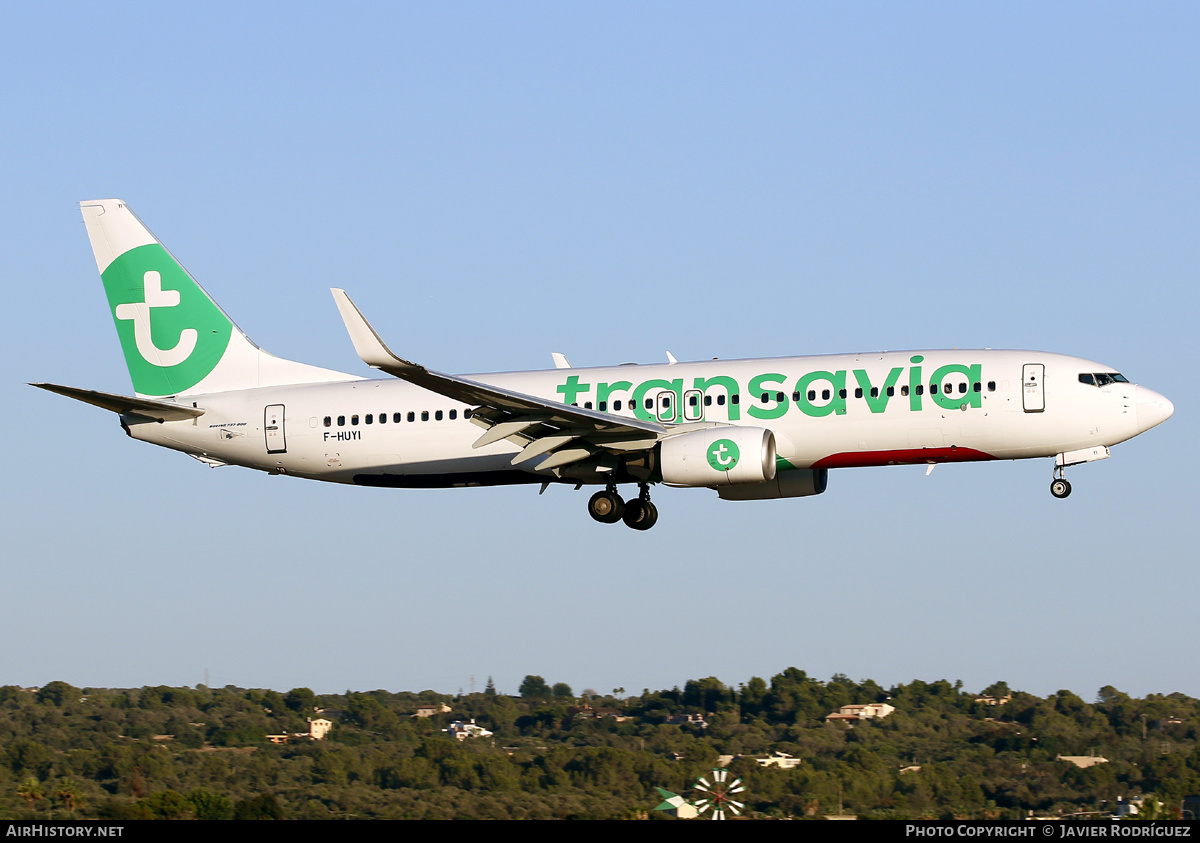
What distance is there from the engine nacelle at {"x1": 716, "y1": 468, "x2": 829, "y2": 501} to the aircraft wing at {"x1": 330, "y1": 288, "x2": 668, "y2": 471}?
3.92 meters

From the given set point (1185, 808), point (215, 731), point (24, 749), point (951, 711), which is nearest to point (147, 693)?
point (215, 731)

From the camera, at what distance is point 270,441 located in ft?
146

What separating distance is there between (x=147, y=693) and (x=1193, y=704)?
59.1m

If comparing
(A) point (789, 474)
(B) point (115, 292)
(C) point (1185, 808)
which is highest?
(B) point (115, 292)

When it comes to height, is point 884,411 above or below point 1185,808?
above

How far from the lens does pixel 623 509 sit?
Result: 141 ft

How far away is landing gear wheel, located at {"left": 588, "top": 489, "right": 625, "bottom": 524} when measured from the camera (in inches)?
1673

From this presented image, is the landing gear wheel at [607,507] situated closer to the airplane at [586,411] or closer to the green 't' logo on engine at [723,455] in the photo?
the airplane at [586,411]

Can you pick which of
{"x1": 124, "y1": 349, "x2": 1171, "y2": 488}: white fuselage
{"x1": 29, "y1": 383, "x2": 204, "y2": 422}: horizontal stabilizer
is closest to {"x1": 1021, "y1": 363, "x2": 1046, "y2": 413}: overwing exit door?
{"x1": 124, "y1": 349, "x2": 1171, "y2": 488}: white fuselage

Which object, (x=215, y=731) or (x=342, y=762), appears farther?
(x=215, y=731)

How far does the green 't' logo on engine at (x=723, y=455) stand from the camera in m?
38.8

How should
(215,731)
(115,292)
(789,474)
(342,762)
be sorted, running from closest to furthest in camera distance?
(789,474)
(115,292)
(342,762)
(215,731)

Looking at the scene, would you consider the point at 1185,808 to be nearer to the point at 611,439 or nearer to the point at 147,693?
the point at 611,439

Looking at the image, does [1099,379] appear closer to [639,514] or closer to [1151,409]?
[1151,409]
